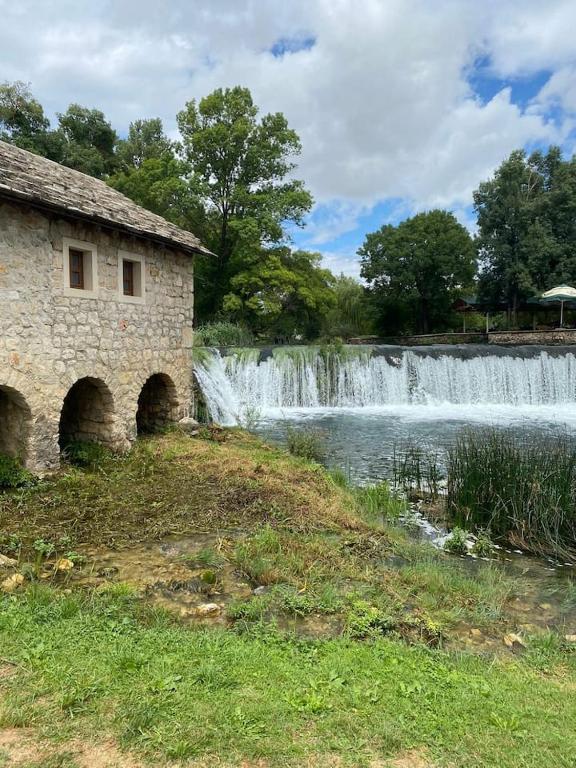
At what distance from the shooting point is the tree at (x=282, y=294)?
2244 cm

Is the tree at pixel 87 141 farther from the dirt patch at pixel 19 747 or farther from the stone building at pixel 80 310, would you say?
the dirt patch at pixel 19 747

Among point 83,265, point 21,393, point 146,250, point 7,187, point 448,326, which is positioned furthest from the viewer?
point 448,326

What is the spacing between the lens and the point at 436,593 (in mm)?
4137

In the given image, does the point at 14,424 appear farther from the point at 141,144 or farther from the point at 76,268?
the point at 141,144

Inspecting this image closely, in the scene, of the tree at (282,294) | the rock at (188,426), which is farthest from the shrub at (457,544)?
the tree at (282,294)

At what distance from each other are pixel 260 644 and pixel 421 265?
91.0 ft

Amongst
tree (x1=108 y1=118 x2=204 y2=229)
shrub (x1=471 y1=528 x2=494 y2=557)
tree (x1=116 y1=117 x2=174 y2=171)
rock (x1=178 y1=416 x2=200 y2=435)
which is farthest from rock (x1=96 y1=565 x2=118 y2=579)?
tree (x1=116 y1=117 x2=174 y2=171)

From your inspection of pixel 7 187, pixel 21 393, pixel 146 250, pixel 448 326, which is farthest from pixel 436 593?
pixel 448 326

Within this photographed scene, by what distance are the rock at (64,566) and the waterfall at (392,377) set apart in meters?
9.39

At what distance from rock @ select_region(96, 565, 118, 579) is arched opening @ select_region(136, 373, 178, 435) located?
5478 mm

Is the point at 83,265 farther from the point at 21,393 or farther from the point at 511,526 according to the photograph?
the point at 511,526

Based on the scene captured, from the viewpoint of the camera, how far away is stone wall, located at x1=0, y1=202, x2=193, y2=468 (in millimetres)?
6223

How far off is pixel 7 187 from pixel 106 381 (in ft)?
9.83

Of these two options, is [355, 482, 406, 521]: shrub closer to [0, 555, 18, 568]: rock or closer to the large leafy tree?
[0, 555, 18, 568]: rock
